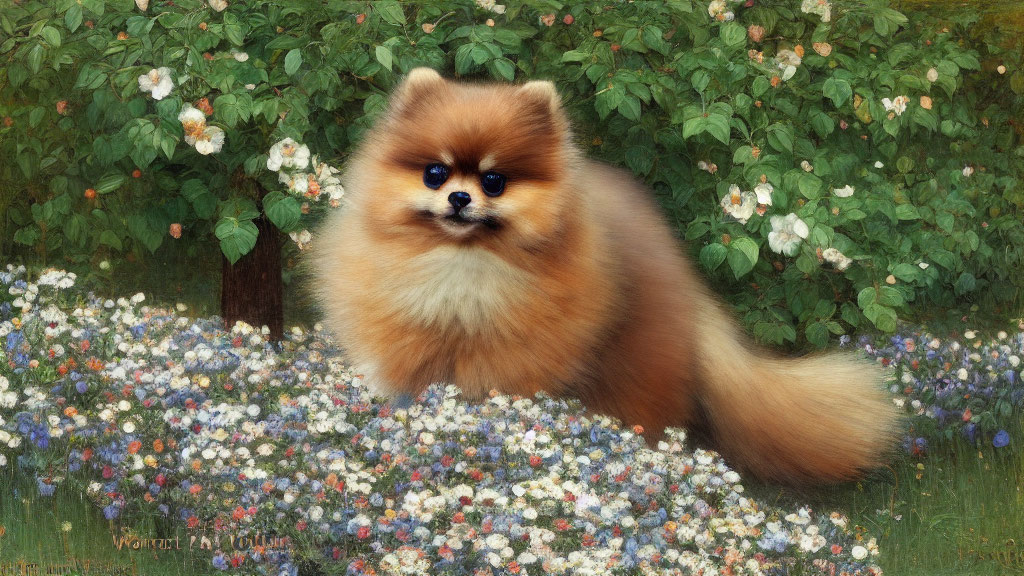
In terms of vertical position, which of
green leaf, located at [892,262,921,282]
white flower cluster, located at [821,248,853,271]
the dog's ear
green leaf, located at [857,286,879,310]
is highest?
the dog's ear

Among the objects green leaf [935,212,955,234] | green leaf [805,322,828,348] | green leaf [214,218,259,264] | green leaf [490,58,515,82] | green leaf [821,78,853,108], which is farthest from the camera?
green leaf [935,212,955,234]

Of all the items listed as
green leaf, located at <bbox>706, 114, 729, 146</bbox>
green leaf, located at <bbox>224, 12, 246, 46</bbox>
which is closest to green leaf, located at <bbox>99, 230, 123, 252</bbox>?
green leaf, located at <bbox>224, 12, 246, 46</bbox>

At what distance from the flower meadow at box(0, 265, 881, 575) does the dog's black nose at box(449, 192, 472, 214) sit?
0.72m

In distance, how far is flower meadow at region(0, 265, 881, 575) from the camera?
3238 mm

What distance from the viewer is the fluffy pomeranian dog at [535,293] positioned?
151 inches

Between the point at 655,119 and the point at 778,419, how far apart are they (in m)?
1.55

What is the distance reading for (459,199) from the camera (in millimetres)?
3676

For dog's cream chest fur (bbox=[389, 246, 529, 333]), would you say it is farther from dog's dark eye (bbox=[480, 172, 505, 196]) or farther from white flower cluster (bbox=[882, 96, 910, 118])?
white flower cluster (bbox=[882, 96, 910, 118])

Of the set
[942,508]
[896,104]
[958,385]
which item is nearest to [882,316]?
[958,385]

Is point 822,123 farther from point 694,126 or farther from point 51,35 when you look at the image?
point 51,35

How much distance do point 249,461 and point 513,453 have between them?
91cm

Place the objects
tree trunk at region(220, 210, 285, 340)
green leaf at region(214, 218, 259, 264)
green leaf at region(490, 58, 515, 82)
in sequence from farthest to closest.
Answer: tree trunk at region(220, 210, 285, 340) → green leaf at region(214, 218, 259, 264) → green leaf at region(490, 58, 515, 82)

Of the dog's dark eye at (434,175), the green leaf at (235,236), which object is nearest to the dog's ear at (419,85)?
the dog's dark eye at (434,175)

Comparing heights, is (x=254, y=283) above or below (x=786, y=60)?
below
